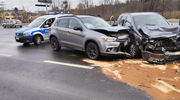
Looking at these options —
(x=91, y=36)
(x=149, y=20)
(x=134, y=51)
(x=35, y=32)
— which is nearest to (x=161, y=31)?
(x=134, y=51)

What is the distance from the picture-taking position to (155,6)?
104 ft

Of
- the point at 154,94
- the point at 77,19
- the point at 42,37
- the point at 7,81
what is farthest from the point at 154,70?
the point at 42,37

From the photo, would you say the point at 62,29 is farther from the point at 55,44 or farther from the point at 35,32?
the point at 35,32

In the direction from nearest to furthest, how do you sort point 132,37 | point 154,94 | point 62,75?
point 154,94 < point 62,75 < point 132,37

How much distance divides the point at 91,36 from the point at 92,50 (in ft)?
1.88

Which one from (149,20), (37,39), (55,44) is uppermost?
(149,20)

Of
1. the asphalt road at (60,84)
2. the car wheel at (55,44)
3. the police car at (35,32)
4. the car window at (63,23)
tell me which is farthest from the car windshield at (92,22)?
the police car at (35,32)

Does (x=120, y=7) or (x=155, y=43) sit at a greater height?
(x=120, y=7)

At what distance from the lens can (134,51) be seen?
6.19 meters

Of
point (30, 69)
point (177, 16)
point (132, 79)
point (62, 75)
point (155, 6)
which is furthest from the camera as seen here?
point (155, 6)

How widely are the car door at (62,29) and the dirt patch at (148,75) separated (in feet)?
7.52

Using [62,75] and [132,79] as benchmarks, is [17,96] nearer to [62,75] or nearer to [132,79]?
[62,75]

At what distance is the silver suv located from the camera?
591 cm

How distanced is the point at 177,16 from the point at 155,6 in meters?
6.99
